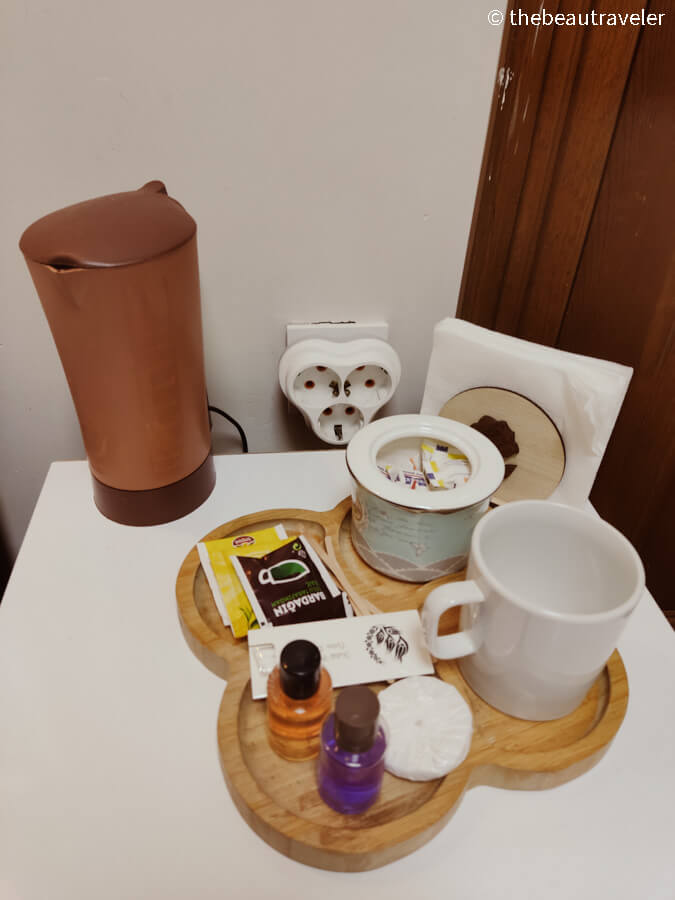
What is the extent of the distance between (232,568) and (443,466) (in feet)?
0.73

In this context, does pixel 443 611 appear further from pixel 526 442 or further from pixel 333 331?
pixel 333 331

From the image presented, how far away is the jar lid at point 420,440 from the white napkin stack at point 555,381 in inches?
3.7

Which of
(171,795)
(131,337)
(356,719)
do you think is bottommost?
(171,795)

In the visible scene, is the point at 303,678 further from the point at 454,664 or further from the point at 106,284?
the point at 106,284

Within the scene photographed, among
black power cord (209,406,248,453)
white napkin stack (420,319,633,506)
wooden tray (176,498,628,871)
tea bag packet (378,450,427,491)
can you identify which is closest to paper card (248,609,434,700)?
wooden tray (176,498,628,871)

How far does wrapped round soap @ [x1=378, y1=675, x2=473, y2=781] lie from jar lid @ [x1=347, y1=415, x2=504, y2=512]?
0.14 m

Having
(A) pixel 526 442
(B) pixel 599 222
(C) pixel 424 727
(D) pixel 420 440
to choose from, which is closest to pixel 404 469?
(D) pixel 420 440

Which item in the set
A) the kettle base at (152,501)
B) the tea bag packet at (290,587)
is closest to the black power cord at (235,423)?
the kettle base at (152,501)

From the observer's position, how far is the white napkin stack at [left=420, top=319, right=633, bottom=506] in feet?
2.00

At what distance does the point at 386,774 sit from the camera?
46 centimetres

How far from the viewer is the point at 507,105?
67 centimetres

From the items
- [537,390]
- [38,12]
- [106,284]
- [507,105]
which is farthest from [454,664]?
[38,12]

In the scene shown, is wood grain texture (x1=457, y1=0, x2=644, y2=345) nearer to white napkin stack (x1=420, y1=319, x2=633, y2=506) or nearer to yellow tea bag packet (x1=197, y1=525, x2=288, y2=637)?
white napkin stack (x1=420, y1=319, x2=633, y2=506)

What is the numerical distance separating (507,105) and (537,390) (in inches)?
12.1
